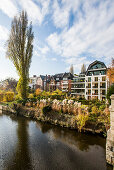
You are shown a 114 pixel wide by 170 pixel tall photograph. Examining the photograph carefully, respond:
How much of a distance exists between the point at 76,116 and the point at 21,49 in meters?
15.5

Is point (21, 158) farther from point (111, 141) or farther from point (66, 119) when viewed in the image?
point (66, 119)

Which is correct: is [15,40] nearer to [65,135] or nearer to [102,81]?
[65,135]

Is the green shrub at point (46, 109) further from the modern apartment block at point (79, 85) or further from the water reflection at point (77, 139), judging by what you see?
the modern apartment block at point (79, 85)

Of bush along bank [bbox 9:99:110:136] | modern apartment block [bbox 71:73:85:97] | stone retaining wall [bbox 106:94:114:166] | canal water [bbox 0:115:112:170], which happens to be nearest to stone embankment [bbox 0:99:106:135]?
bush along bank [bbox 9:99:110:136]

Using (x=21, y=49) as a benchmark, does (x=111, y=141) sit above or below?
below

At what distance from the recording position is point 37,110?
1277 cm

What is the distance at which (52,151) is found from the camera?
572cm

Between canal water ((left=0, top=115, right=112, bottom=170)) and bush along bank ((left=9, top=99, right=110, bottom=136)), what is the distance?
833 mm

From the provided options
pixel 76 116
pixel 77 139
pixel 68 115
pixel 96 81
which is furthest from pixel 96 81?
pixel 77 139

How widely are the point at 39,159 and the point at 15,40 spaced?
731 inches

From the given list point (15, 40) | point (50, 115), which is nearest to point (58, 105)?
point (50, 115)

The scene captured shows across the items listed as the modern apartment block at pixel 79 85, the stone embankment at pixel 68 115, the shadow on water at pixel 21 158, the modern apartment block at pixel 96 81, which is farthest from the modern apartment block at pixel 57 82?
the shadow on water at pixel 21 158

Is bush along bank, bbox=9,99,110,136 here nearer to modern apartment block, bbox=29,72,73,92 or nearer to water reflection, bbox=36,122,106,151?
water reflection, bbox=36,122,106,151

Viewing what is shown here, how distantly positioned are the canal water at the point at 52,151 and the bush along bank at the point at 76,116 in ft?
2.73
